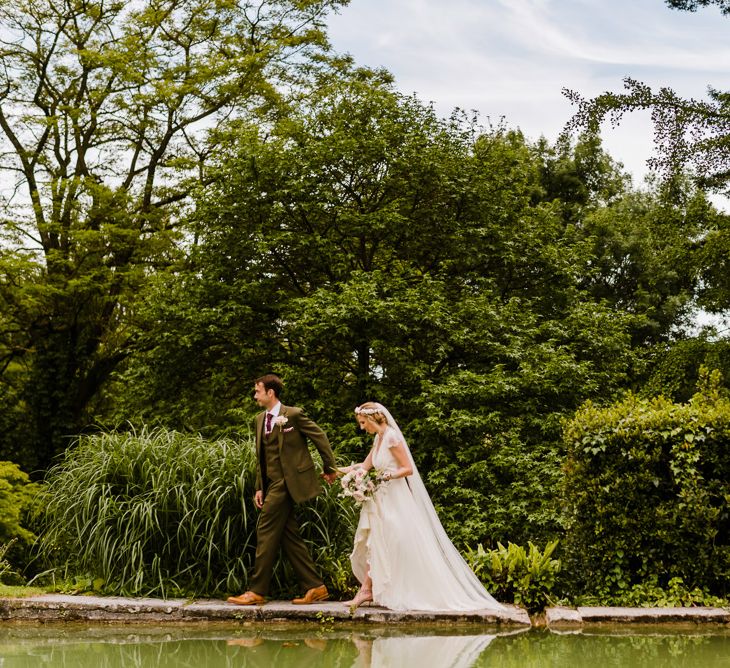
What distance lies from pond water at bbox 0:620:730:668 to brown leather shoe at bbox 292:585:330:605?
0.40 metres

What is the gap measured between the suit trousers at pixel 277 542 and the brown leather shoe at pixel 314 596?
4 centimetres

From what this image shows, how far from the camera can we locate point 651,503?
6883 millimetres

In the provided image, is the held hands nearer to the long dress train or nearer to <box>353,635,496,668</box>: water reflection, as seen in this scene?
the long dress train

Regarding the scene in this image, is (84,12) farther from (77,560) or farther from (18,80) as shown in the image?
(77,560)

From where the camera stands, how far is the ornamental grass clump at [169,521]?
7.04 m

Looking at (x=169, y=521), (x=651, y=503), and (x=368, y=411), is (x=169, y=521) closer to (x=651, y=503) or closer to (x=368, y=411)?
(x=368, y=411)

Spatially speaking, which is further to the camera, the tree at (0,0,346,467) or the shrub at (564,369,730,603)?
the tree at (0,0,346,467)

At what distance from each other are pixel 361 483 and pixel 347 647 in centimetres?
135

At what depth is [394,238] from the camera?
48.5ft

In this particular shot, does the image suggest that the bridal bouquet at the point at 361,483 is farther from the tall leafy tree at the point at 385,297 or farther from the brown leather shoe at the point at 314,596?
the tall leafy tree at the point at 385,297

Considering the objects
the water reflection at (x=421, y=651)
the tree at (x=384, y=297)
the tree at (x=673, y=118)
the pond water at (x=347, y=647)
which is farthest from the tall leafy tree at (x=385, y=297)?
the water reflection at (x=421, y=651)

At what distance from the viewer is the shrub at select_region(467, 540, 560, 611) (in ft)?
22.5

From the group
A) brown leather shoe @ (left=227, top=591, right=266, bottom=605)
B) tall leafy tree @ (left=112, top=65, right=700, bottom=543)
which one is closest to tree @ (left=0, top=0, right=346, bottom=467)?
tall leafy tree @ (left=112, top=65, right=700, bottom=543)

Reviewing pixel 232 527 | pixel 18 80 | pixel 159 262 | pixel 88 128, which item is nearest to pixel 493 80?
pixel 232 527
